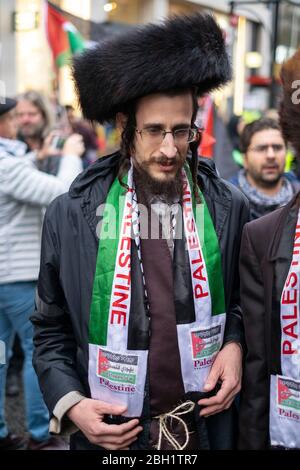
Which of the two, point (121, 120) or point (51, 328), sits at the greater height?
point (121, 120)

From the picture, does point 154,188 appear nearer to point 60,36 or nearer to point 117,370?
point 117,370

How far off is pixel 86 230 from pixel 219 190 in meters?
0.52

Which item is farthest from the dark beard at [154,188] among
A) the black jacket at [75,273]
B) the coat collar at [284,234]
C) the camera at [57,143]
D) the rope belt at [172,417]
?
the camera at [57,143]

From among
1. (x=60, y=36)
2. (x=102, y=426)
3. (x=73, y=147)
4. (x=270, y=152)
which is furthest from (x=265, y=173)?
(x=60, y=36)

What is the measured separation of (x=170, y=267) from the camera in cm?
214

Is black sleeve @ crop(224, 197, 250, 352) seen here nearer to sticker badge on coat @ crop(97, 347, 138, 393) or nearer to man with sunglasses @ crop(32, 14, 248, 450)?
man with sunglasses @ crop(32, 14, 248, 450)

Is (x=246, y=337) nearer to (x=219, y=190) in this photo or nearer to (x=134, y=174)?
(x=219, y=190)

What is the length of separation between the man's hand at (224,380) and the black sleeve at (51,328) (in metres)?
0.44

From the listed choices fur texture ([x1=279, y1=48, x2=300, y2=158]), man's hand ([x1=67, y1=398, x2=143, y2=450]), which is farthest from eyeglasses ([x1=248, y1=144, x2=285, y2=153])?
man's hand ([x1=67, y1=398, x2=143, y2=450])

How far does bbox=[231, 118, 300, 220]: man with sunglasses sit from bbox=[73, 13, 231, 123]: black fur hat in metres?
1.76

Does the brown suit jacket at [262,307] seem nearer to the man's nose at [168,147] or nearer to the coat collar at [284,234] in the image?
the coat collar at [284,234]

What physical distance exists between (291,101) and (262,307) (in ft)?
2.20

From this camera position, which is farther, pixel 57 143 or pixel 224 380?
pixel 57 143

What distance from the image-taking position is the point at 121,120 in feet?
7.55
